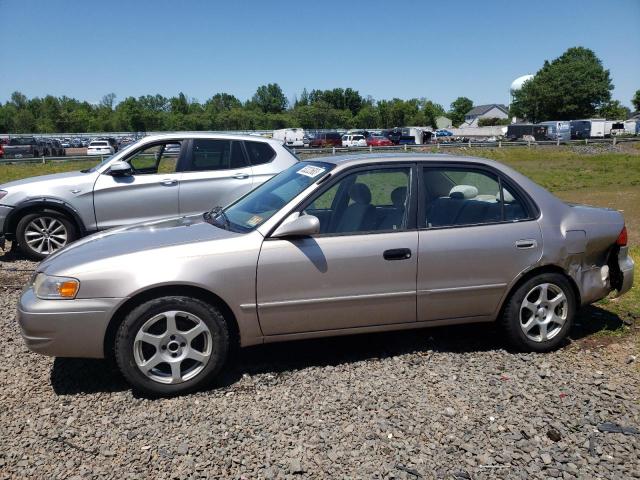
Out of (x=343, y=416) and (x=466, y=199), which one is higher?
(x=466, y=199)

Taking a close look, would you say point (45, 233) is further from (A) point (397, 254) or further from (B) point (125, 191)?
(A) point (397, 254)

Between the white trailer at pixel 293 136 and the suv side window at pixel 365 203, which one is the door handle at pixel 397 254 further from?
the white trailer at pixel 293 136

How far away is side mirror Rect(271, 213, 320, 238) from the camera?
395 cm

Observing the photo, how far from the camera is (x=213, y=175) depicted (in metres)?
7.98

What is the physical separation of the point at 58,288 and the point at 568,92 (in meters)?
99.3

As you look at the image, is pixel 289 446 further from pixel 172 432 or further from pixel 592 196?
pixel 592 196

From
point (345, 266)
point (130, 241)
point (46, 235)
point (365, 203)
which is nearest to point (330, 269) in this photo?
point (345, 266)

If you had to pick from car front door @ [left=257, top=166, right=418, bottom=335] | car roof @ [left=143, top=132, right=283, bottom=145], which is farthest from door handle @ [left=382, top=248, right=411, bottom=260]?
car roof @ [left=143, top=132, right=283, bottom=145]

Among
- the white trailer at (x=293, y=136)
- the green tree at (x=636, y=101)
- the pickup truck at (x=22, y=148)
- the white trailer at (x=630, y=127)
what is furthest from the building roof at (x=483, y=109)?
the pickup truck at (x=22, y=148)

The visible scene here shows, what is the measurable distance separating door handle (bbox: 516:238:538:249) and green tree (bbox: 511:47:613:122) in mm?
96700

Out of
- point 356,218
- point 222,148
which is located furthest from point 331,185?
point 222,148

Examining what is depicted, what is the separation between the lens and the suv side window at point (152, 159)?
26.1 ft

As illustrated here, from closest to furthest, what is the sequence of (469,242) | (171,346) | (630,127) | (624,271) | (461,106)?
(171,346) → (469,242) → (624,271) → (630,127) → (461,106)

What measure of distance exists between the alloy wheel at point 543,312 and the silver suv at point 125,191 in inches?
179
